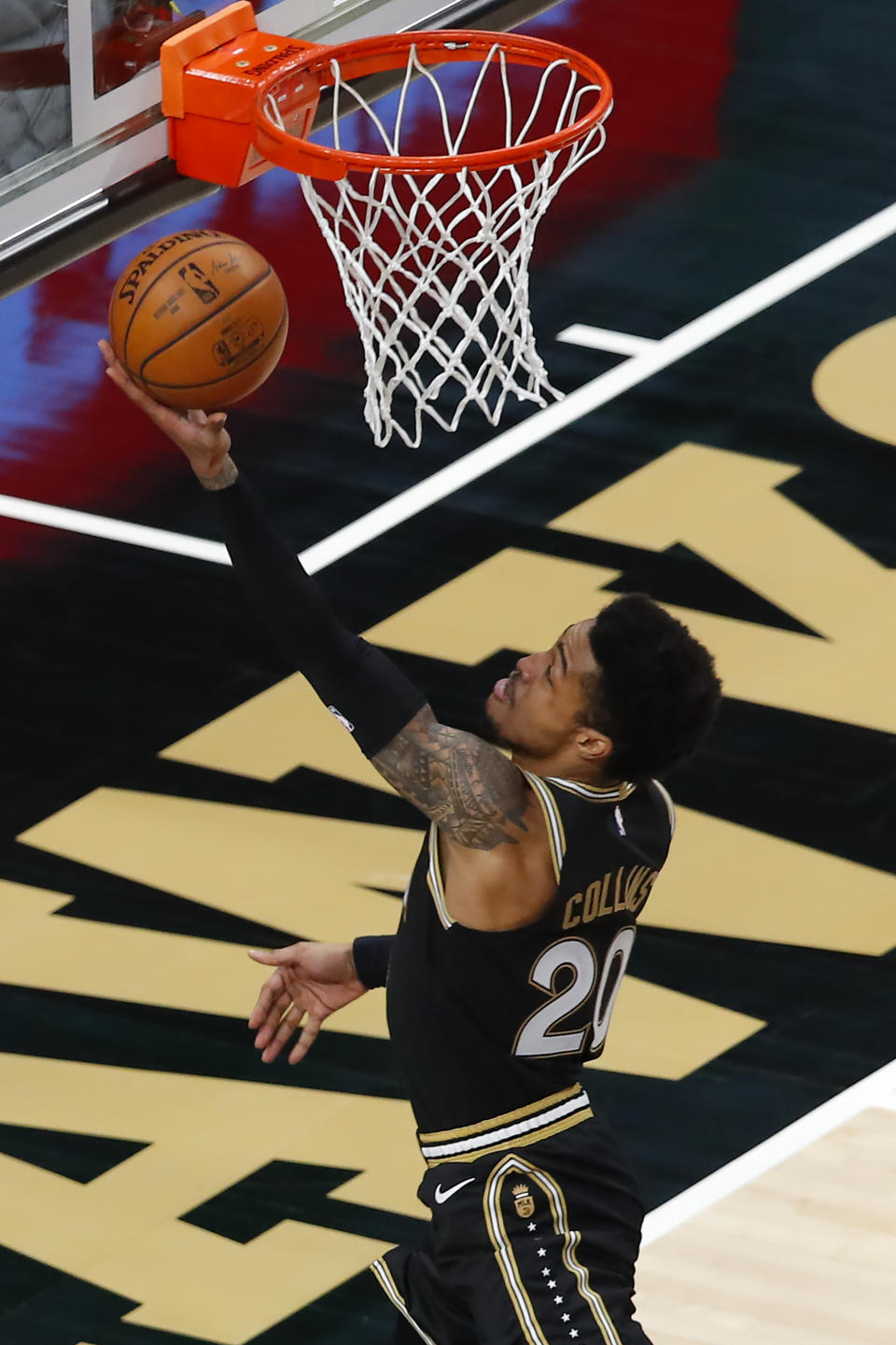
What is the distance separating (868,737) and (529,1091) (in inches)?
135

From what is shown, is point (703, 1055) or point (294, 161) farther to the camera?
point (294, 161)

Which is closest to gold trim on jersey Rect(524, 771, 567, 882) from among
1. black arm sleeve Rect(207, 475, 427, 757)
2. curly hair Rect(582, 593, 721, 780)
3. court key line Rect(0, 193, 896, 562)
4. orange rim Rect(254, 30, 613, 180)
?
curly hair Rect(582, 593, 721, 780)

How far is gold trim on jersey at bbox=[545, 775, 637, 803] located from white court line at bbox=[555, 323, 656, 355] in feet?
16.9

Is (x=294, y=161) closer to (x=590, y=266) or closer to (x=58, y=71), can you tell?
(x=58, y=71)

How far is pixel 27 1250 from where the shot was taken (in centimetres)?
634

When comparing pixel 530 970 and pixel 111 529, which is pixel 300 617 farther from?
pixel 111 529

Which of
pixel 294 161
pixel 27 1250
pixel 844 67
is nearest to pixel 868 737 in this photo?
pixel 294 161

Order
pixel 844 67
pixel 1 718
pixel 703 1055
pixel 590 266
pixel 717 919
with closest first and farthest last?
1. pixel 703 1055
2. pixel 717 919
3. pixel 1 718
4. pixel 590 266
5. pixel 844 67

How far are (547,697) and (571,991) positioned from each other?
1.89 feet

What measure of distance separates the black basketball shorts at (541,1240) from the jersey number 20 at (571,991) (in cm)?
18

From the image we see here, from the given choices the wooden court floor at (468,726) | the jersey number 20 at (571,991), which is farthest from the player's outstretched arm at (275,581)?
the wooden court floor at (468,726)

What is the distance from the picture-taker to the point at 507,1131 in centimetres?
500

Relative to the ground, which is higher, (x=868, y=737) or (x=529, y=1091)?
(x=529, y=1091)

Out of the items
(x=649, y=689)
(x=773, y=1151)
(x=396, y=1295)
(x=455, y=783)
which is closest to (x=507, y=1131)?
(x=396, y=1295)
